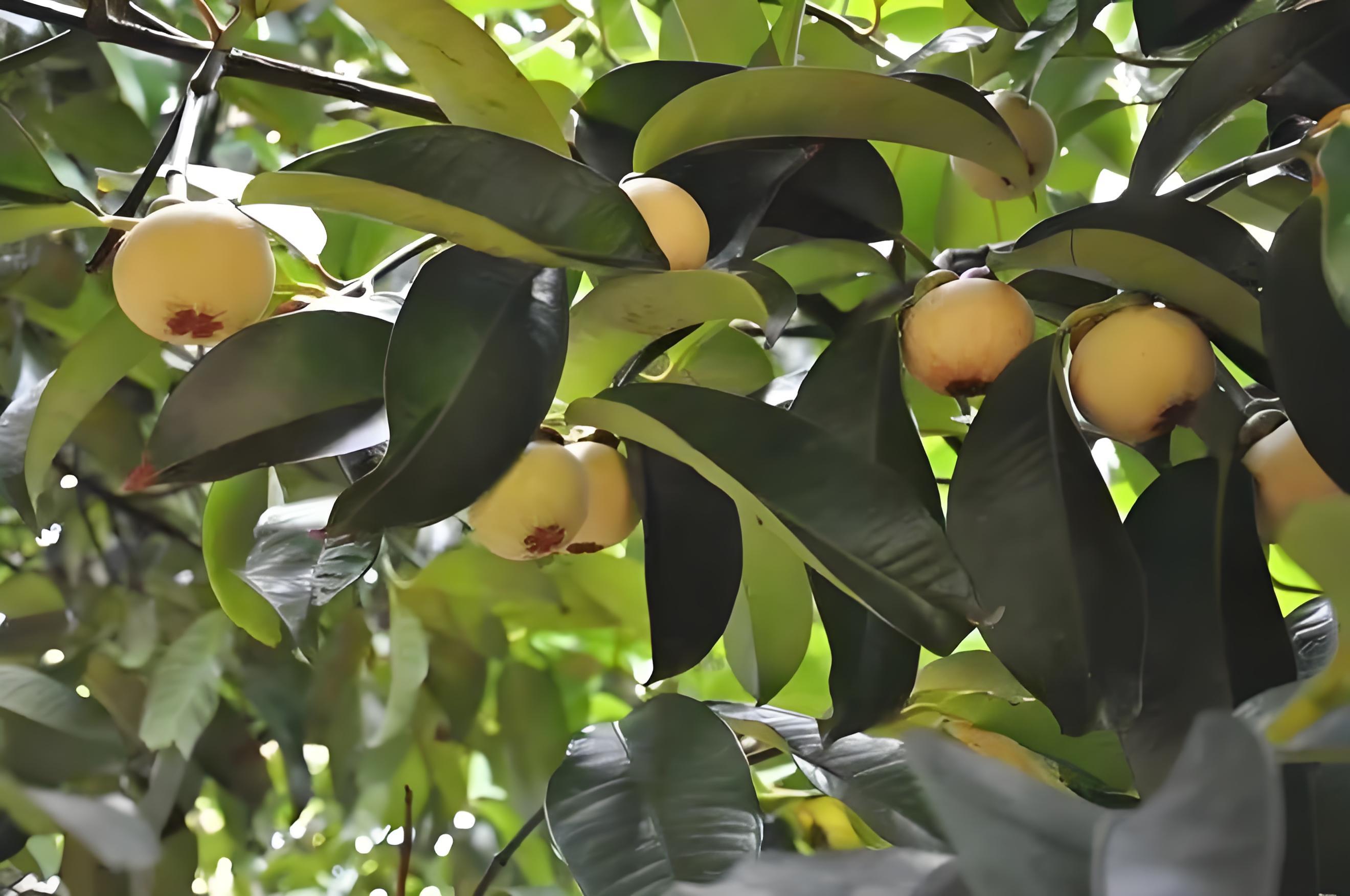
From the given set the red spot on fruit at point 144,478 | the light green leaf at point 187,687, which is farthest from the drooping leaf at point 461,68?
the light green leaf at point 187,687

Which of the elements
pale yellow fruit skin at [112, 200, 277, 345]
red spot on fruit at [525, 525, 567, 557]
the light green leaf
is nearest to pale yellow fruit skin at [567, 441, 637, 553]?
red spot on fruit at [525, 525, 567, 557]

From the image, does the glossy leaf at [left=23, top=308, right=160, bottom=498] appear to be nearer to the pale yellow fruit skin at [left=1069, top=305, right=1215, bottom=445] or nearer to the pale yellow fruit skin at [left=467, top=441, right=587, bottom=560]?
the pale yellow fruit skin at [left=467, top=441, right=587, bottom=560]

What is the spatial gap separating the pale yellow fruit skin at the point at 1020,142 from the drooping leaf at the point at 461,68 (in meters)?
0.18

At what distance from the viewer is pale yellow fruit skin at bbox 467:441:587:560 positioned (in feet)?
1.10

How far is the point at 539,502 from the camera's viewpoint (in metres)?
0.34

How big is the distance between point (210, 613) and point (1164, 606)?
0.57 metres

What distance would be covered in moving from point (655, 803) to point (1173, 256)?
0.23m

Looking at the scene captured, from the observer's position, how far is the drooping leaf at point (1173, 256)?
12.0 inches

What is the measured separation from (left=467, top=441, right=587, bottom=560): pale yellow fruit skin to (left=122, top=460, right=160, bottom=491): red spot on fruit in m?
0.10

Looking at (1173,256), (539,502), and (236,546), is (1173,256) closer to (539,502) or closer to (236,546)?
(539,502)

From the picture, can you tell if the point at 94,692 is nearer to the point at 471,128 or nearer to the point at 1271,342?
the point at 471,128

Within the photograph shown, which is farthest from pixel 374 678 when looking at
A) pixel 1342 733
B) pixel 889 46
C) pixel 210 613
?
pixel 1342 733

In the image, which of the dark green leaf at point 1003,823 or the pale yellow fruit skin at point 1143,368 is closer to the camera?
the dark green leaf at point 1003,823

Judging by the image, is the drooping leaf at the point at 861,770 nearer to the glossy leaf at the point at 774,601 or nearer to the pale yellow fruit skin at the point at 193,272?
the glossy leaf at the point at 774,601
